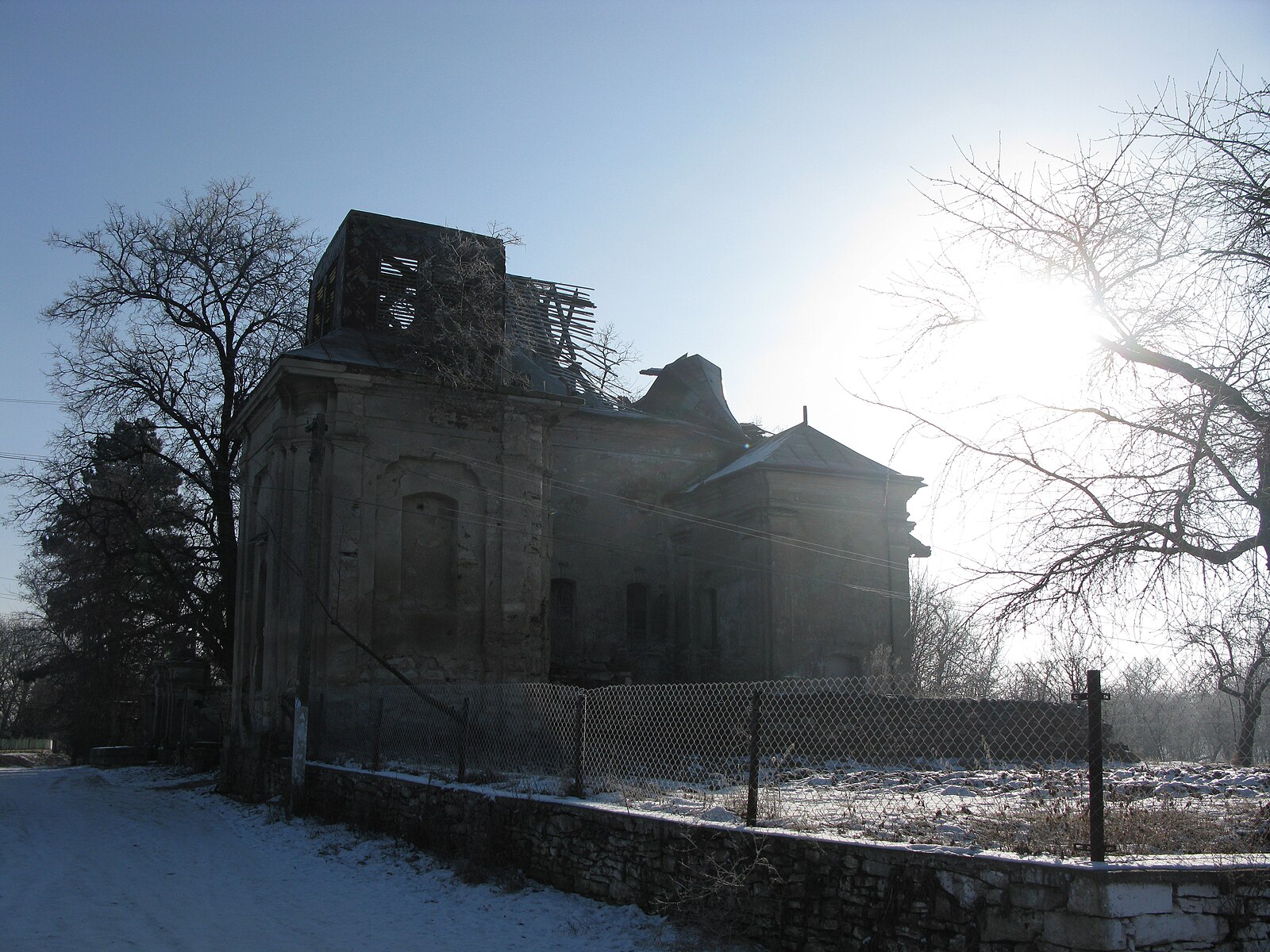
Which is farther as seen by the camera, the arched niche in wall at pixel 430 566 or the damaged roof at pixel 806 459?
the damaged roof at pixel 806 459

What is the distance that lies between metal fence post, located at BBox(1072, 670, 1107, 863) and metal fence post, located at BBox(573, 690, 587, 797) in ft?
15.9

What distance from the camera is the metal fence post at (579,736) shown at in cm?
960

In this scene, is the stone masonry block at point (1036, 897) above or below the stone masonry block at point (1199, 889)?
below

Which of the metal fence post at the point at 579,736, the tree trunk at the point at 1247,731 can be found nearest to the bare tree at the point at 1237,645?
the tree trunk at the point at 1247,731

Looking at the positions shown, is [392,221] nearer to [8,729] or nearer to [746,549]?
[746,549]

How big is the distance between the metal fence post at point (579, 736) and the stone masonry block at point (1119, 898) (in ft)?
16.7

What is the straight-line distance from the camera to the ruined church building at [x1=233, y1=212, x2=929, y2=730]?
19297 millimetres

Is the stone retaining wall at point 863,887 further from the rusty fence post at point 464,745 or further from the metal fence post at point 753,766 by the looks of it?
the rusty fence post at point 464,745

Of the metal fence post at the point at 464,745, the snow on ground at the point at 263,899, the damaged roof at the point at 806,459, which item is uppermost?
the damaged roof at the point at 806,459

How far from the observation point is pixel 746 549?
2364cm

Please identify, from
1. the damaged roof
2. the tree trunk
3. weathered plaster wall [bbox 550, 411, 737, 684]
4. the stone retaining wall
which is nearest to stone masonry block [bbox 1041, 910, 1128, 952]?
the stone retaining wall

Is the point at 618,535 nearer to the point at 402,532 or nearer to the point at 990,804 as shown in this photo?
the point at 402,532

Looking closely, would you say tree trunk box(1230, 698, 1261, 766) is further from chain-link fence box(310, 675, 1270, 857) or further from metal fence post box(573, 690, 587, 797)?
metal fence post box(573, 690, 587, 797)

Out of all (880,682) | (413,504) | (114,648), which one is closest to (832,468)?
(880,682)
